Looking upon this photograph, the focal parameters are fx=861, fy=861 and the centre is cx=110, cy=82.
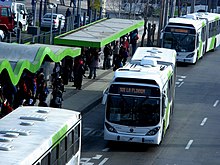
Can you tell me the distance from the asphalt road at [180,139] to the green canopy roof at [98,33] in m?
3.88

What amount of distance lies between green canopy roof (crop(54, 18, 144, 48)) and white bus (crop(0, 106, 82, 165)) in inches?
627

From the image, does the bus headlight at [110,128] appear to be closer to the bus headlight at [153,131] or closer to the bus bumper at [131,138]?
the bus bumper at [131,138]

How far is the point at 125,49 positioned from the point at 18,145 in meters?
26.3

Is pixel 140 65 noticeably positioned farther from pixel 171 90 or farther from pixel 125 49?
pixel 125 49

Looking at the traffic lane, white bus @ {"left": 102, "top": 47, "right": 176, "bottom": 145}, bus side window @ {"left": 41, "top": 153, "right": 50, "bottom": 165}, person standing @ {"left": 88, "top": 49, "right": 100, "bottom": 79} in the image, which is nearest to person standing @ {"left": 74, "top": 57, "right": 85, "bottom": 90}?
person standing @ {"left": 88, "top": 49, "right": 100, "bottom": 79}

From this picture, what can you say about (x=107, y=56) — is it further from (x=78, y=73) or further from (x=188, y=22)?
(x=188, y=22)

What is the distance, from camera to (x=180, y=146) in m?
29.2

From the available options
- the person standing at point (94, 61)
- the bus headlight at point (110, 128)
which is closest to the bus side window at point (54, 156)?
the bus headlight at point (110, 128)

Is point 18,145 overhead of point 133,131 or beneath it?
overhead

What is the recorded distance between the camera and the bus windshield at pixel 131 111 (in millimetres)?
27844

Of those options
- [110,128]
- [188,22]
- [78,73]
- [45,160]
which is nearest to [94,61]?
[78,73]

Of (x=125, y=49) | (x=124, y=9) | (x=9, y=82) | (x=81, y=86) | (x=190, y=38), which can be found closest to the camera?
(x=9, y=82)

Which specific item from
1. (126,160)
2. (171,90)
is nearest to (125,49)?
(171,90)

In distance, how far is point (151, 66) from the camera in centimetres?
3016
